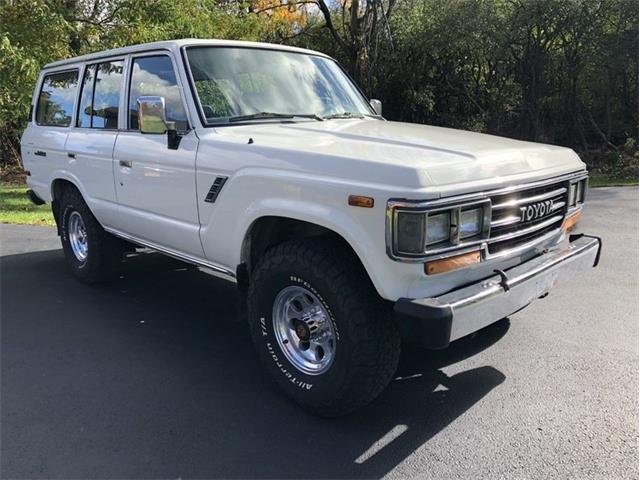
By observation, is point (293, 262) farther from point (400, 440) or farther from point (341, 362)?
point (400, 440)

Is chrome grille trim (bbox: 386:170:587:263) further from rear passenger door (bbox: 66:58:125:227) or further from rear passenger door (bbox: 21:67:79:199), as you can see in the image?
rear passenger door (bbox: 21:67:79:199)

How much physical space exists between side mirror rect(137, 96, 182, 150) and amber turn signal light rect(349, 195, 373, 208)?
62.7 inches

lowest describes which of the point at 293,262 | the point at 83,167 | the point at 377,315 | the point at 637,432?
the point at 637,432

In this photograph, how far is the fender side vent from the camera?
346 centimetres

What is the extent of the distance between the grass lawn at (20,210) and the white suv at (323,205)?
5112 millimetres

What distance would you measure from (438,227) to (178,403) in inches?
73.0

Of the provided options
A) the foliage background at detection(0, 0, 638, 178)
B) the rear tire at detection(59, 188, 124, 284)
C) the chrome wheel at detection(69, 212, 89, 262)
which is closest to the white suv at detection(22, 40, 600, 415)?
the rear tire at detection(59, 188, 124, 284)

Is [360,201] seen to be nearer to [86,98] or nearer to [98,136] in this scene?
[98,136]

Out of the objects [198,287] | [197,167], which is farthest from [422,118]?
[197,167]

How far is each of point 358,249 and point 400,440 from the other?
1055 mm

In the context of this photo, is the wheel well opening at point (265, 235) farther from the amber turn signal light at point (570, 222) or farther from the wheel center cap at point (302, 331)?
the amber turn signal light at point (570, 222)

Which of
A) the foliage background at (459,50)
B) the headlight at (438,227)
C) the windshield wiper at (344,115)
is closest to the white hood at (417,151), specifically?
the headlight at (438,227)

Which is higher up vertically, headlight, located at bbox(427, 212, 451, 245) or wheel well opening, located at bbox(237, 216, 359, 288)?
headlight, located at bbox(427, 212, 451, 245)

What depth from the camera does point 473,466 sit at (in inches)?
108
